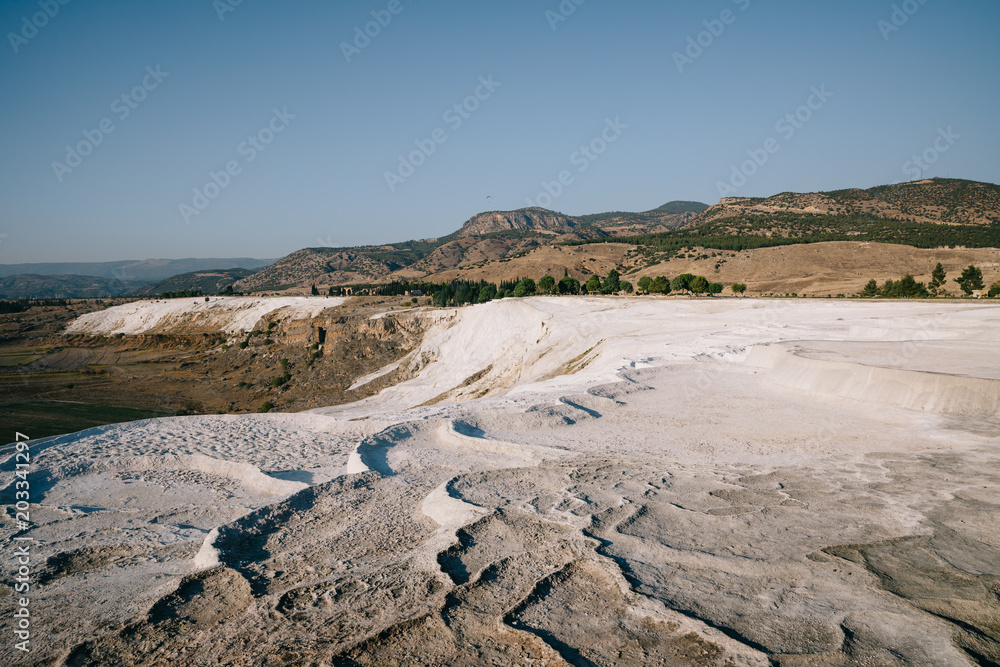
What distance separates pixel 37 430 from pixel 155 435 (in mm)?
20247

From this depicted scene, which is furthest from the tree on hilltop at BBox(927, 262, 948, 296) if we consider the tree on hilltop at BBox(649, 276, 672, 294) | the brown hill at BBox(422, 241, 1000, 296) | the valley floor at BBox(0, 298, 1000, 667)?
the valley floor at BBox(0, 298, 1000, 667)

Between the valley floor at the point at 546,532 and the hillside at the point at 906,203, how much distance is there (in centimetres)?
11222

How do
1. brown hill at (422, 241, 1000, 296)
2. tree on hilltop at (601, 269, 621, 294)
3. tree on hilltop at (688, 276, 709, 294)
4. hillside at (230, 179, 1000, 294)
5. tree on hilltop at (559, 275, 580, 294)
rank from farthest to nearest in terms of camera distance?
hillside at (230, 179, 1000, 294) → tree on hilltop at (601, 269, 621, 294) → tree on hilltop at (559, 275, 580, 294) → brown hill at (422, 241, 1000, 296) → tree on hilltop at (688, 276, 709, 294)

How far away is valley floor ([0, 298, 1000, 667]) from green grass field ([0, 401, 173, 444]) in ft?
59.8

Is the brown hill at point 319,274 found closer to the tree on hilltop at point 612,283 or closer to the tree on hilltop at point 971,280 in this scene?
the tree on hilltop at point 612,283

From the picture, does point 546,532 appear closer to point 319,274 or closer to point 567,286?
point 567,286

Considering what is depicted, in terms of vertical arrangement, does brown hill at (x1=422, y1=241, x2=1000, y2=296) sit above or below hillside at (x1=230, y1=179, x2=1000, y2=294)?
below

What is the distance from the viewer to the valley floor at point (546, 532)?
14.7 ft

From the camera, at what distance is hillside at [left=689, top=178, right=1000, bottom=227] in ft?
324

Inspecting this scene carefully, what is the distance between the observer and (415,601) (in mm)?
4969

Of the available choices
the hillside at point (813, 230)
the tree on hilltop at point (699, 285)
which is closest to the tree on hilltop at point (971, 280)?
the hillside at point (813, 230)

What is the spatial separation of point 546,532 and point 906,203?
13549cm

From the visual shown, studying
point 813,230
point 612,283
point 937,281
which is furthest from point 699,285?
point 813,230

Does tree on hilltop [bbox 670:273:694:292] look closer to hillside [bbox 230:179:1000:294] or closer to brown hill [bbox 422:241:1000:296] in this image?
brown hill [bbox 422:241:1000:296]
